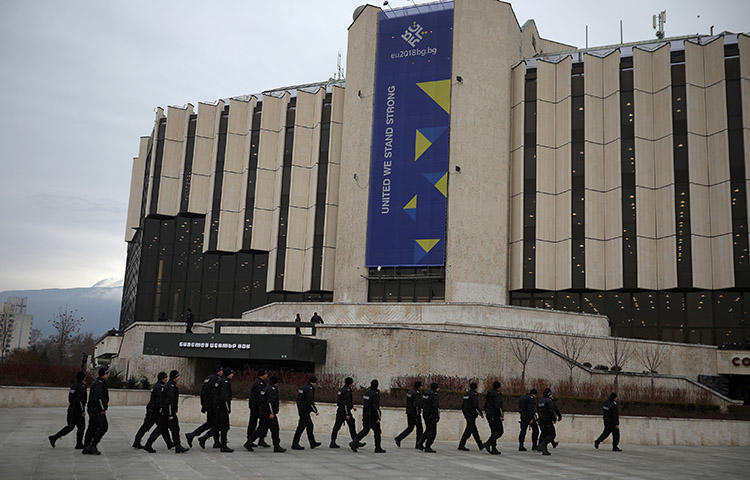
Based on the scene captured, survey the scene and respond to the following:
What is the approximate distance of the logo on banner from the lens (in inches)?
1841

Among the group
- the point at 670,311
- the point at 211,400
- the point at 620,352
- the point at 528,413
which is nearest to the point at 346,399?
the point at 211,400

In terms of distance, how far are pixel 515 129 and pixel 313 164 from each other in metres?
15.0

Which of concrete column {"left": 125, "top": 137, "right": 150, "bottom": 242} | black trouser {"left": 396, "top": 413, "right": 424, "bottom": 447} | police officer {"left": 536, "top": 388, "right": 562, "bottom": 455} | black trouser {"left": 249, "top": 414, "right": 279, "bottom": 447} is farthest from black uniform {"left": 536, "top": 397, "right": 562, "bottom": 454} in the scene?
concrete column {"left": 125, "top": 137, "right": 150, "bottom": 242}

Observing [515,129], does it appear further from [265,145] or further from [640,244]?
[265,145]

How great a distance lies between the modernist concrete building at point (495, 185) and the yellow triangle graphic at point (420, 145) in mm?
117

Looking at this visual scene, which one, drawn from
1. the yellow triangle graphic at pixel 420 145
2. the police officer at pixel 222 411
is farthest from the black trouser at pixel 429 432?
the yellow triangle graphic at pixel 420 145

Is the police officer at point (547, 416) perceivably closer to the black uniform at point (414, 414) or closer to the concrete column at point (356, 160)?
the black uniform at point (414, 414)

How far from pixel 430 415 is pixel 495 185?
2955 cm

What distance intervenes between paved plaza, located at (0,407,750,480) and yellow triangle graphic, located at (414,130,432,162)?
2853 cm

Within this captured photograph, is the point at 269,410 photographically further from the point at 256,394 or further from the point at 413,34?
the point at 413,34

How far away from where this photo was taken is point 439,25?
4616 cm

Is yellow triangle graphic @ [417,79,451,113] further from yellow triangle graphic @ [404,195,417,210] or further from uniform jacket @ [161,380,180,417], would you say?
uniform jacket @ [161,380,180,417]

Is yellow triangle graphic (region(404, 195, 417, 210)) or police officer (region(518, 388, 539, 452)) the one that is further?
yellow triangle graphic (region(404, 195, 417, 210))

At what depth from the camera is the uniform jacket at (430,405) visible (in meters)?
16.3
